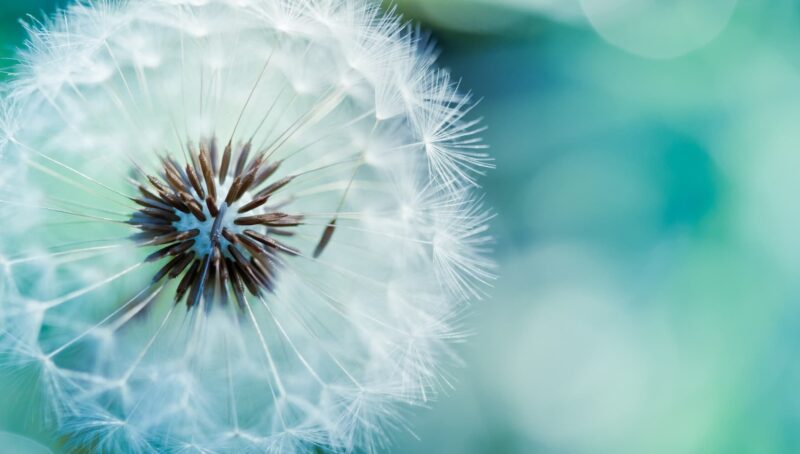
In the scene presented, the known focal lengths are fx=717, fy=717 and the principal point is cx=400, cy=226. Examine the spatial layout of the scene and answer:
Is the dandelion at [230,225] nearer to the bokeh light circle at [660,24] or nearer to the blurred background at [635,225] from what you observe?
the blurred background at [635,225]

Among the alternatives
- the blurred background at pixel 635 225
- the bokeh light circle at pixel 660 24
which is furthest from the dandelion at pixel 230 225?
the bokeh light circle at pixel 660 24

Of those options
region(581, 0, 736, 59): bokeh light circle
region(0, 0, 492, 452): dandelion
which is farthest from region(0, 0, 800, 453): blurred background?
region(0, 0, 492, 452): dandelion

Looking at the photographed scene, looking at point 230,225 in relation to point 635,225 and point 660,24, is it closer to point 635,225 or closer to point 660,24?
point 635,225

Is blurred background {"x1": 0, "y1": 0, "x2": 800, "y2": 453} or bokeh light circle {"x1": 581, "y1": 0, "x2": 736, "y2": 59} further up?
bokeh light circle {"x1": 581, "y1": 0, "x2": 736, "y2": 59}

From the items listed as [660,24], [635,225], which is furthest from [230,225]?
[660,24]

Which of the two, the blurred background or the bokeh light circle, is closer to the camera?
the blurred background

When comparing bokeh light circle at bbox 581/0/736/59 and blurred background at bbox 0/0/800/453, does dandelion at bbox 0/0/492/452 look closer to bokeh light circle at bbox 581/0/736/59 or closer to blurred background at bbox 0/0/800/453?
blurred background at bbox 0/0/800/453

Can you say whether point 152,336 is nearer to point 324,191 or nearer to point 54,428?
point 54,428
